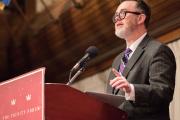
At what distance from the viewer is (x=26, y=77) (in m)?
2.12

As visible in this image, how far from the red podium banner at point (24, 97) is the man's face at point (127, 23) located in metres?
1.03

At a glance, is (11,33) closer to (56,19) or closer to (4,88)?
(56,19)

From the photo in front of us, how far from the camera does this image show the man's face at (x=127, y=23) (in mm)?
2945

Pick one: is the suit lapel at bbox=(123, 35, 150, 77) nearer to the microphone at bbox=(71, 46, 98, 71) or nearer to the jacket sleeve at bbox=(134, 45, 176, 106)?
the jacket sleeve at bbox=(134, 45, 176, 106)

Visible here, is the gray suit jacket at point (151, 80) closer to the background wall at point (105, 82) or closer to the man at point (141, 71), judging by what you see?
the man at point (141, 71)

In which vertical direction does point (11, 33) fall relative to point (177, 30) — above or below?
above

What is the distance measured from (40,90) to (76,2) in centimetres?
343

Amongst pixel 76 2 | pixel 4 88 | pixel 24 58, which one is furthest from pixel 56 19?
pixel 4 88

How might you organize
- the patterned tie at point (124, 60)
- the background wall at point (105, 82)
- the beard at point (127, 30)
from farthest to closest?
the background wall at point (105, 82), the beard at point (127, 30), the patterned tie at point (124, 60)

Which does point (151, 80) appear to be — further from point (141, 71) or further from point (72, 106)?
point (72, 106)

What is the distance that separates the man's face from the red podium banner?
1028 millimetres

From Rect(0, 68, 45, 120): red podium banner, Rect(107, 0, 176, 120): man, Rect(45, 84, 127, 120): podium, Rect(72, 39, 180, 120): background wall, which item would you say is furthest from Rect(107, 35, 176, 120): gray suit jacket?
Rect(72, 39, 180, 120): background wall

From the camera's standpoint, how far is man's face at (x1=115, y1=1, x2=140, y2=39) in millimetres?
2945

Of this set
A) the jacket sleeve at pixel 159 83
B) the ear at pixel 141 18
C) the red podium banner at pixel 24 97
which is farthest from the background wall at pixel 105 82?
the red podium banner at pixel 24 97
